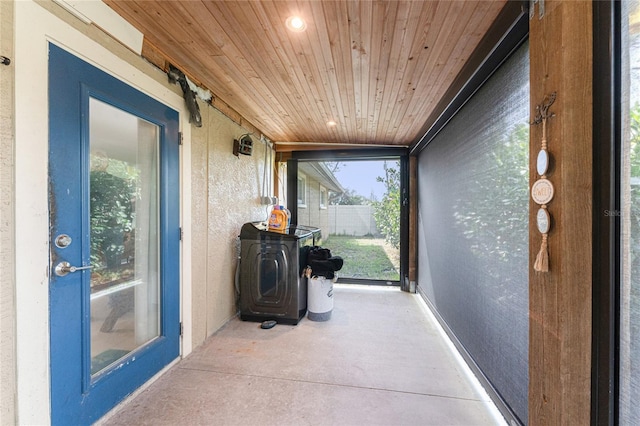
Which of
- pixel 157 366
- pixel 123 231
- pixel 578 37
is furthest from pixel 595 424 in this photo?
pixel 123 231

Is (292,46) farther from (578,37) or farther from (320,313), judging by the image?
(320,313)

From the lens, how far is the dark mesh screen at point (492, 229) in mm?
1356

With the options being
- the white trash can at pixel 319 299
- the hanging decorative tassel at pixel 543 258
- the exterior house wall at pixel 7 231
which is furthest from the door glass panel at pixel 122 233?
the hanging decorative tassel at pixel 543 258

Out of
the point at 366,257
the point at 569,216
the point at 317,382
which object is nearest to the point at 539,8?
the point at 569,216

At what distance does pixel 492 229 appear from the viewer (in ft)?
5.49

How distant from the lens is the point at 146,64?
181 centimetres

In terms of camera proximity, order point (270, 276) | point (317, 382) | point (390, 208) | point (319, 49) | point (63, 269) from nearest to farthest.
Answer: point (63, 269) < point (319, 49) < point (317, 382) < point (270, 276) < point (390, 208)

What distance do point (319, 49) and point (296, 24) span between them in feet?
0.97

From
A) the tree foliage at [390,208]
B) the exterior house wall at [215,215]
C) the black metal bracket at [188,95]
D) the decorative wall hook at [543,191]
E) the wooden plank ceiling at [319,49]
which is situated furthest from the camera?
the tree foliage at [390,208]

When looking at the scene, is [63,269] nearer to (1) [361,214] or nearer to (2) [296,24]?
(2) [296,24]

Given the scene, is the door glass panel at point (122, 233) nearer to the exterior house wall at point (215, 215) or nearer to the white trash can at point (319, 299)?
the exterior house wall at point (215, 215)

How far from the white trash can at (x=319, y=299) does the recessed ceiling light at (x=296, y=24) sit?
2.41 meters

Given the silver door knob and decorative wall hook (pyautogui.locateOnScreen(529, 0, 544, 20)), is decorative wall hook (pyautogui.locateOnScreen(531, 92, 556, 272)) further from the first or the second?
the silver door knob

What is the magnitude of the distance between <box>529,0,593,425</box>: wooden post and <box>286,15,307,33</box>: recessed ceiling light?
1.21 meters
